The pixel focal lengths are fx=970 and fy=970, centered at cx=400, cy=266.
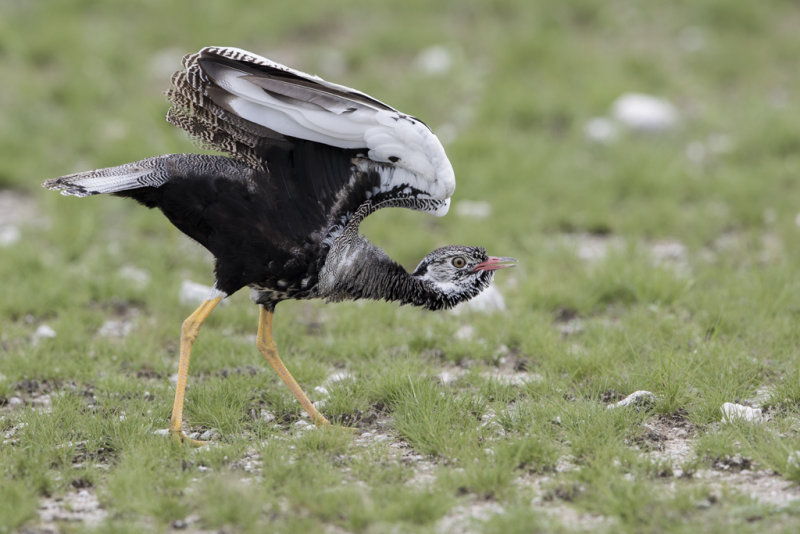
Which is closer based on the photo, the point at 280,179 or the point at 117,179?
the point at 117,179

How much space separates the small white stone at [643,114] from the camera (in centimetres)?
1060

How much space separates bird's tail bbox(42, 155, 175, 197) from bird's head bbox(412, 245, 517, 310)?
5.76 ft

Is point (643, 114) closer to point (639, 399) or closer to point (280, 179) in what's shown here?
point (639, 399)

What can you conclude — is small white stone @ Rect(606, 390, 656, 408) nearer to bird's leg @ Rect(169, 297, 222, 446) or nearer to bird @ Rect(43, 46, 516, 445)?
bird @ Rect(43, 46, 516, 445)

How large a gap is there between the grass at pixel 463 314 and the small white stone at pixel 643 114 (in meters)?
0.12

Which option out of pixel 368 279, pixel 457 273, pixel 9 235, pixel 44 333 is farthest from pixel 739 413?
pixel 9 235

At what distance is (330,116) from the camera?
18.5 feet

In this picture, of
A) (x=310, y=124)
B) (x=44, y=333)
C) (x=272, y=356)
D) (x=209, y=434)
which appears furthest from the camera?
(x=44, y=333)

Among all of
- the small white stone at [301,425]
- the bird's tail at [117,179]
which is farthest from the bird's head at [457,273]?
the bird's tail at [117,179]

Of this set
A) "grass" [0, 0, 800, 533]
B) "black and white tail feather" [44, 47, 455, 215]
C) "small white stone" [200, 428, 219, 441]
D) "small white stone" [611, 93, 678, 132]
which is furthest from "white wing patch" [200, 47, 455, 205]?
"small white stone" [611, 93, 678, 132]

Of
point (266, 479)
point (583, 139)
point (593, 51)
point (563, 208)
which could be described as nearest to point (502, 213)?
point (563, 208)

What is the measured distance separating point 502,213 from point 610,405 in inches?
149

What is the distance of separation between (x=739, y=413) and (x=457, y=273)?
191 cm

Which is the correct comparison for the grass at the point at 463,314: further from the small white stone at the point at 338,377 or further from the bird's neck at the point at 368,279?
the bird's neck at the point at 368,279
